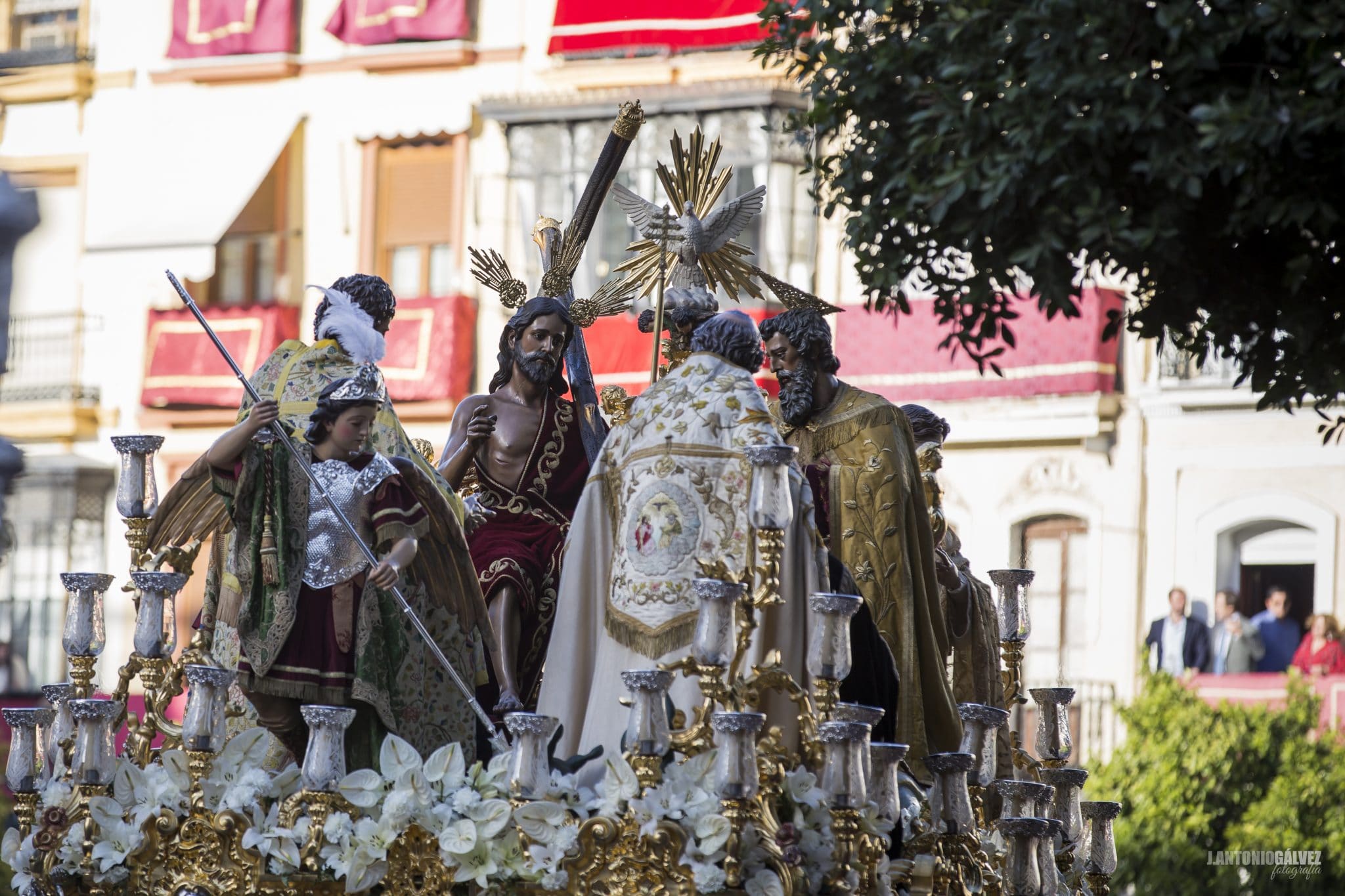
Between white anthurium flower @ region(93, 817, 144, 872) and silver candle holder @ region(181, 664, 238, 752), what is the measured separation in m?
0.32

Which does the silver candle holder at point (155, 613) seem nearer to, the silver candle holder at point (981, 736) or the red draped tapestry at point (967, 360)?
the silver candle holder at point (981, 736)

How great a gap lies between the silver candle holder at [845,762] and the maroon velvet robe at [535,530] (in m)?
2.13

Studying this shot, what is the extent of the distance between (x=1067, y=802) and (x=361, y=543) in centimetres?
314

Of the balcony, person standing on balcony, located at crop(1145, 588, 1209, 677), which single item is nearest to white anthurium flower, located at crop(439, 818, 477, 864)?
person standing on balcony, located at crop(1145, 588, 1209, 677)

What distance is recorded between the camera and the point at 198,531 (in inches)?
375

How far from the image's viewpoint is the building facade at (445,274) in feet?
75.7

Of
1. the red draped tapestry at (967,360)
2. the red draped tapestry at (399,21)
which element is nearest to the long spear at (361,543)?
the red draped tapestry at (967,360)

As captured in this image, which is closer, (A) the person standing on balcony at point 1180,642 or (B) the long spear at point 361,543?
(B) the long spear at point 361,543

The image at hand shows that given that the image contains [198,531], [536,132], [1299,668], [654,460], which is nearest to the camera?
[654,460]

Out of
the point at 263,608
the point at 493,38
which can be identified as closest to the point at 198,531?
the point at 263,608

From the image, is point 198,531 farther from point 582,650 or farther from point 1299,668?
point 1299,668

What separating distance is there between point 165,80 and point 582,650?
1849 centimetres

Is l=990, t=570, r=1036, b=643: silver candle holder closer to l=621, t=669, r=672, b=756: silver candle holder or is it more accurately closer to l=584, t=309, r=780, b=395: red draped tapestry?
l=621, t=669, r=672, b=756: silver candle holder

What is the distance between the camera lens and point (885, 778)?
8.06m
